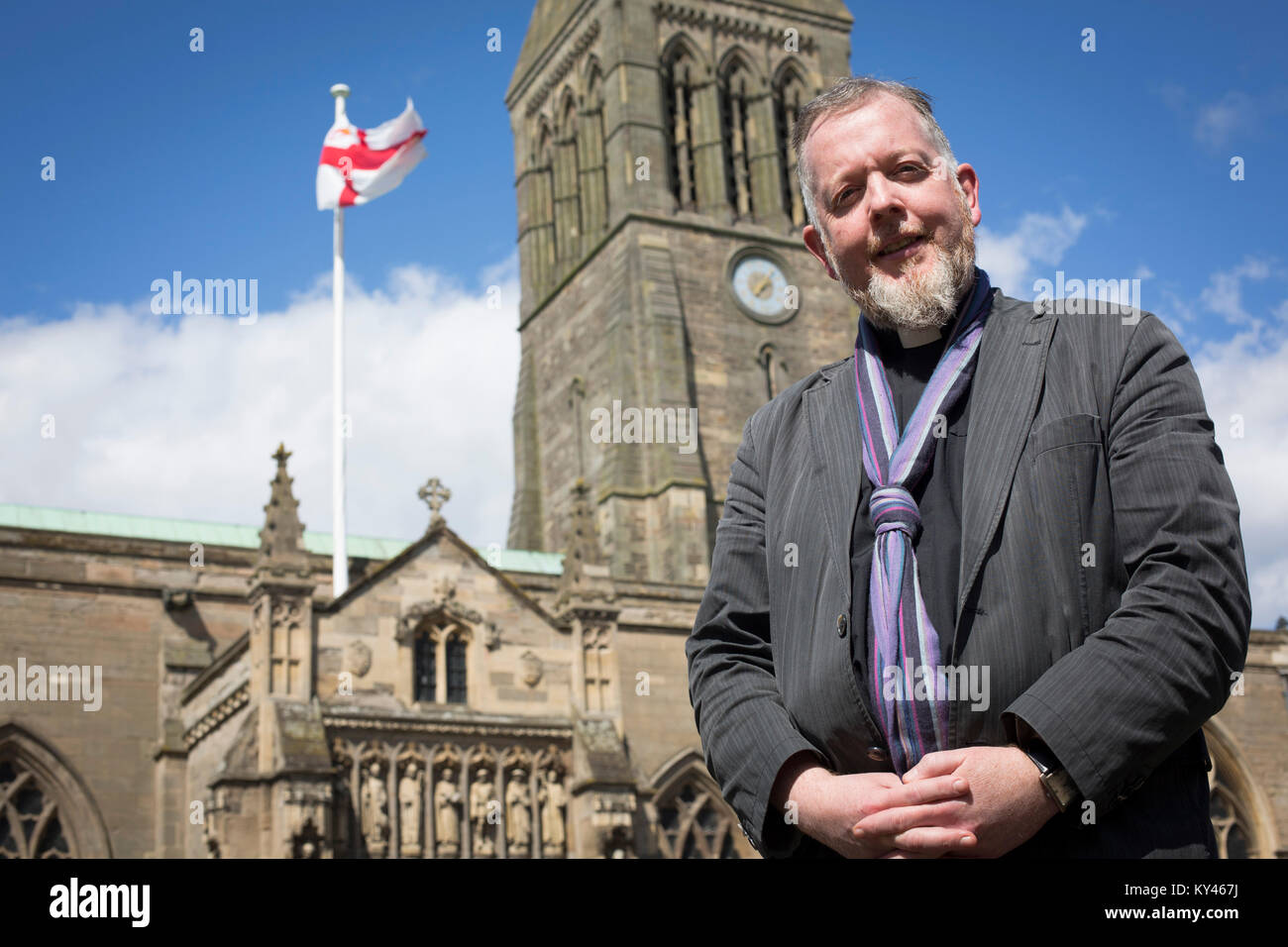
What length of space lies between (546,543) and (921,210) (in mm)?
40651

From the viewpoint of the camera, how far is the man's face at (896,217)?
113 inches

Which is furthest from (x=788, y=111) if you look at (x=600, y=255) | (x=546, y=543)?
(x=546, y=543)

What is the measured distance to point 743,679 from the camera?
2.90m

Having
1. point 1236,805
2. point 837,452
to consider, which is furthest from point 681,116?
point 837,452

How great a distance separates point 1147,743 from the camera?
231 centimetres

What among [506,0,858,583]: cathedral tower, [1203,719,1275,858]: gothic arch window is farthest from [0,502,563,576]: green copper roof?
[1203,719,1275,858]: gothic arch window

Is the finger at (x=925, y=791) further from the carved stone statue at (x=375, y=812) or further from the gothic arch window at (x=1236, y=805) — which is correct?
the gothic arch window at (x=1236, y=805)

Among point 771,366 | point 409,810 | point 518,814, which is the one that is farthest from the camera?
point 771,366

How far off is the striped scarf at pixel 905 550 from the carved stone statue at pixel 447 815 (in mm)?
19627

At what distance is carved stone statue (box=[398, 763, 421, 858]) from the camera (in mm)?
21484

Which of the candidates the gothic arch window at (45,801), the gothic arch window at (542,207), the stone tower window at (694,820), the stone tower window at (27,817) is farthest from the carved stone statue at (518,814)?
the gothic arch window at (542,207)

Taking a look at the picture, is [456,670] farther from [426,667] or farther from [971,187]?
[971,187]

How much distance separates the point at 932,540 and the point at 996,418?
250 mm
